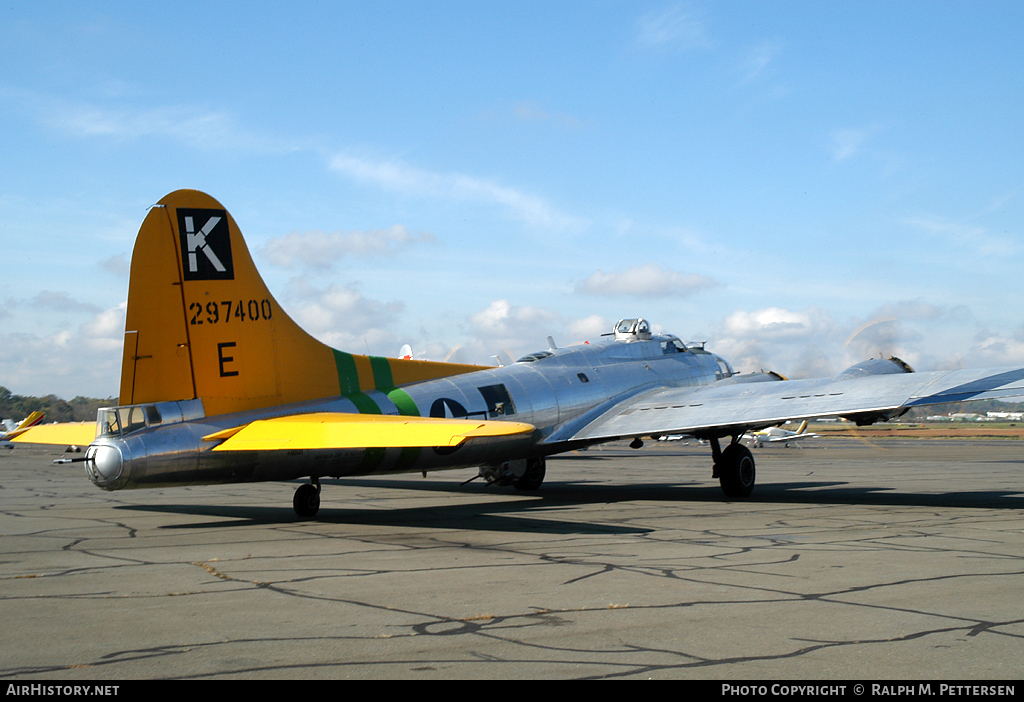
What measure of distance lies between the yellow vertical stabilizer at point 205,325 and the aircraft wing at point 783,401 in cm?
781

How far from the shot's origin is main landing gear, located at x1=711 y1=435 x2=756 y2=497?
2192cm

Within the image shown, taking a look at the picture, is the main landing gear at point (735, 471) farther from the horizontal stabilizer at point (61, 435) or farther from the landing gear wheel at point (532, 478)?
the horizontal stabilizer at point (61, 435)

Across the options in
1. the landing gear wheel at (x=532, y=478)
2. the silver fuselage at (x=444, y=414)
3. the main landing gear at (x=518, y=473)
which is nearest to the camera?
the silver fuselage at (x=444, y=414)

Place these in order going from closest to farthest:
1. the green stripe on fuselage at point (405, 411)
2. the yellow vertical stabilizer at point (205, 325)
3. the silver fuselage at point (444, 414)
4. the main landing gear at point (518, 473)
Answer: the silver fuselage at point (444, 414), the yellow vertical stabilizer at point (205, 325), the green stripe on fuselage at point (405, 411), the main landing gear at point (518, 473)

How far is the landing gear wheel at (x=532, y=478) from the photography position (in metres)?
24.8

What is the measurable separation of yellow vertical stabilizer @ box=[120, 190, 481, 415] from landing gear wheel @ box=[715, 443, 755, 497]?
10.2m

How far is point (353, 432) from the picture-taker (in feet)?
48.3

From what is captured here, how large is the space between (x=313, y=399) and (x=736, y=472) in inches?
425

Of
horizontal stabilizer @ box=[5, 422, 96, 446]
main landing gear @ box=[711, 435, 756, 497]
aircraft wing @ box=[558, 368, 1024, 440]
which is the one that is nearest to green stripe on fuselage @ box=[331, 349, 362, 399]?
aircraft wing @ box=[558, 368, 1024, 440]

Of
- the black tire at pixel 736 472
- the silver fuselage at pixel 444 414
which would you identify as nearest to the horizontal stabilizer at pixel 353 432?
the silver fuselage at pixel 444 414

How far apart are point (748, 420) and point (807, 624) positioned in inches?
475

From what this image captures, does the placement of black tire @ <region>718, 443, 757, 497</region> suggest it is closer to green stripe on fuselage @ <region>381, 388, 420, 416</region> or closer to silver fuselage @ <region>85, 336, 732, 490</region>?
silver fuselage @ <region>85, 336, 732, 490</region>
